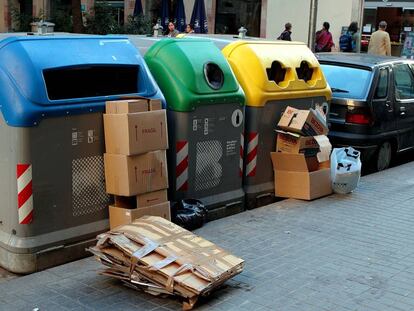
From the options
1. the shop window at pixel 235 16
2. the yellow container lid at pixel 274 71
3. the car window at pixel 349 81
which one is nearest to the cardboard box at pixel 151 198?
the yellow container lid at pixel 274 71

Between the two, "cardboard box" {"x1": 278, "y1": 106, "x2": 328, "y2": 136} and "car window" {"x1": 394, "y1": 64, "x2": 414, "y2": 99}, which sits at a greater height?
"car window" {"x1": 394, "y1": 64, "x2": 414, "y2": 99}

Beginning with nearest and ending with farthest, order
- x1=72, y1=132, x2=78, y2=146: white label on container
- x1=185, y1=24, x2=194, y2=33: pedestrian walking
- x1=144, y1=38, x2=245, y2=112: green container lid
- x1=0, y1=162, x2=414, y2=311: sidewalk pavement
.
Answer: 1. x1=0, y1=162, x2=414, y2=311: sidewalk pavement
2. x1=72, y1=132, x2=78, y2=146: white label on container
3. x1=144, y1=38, x2=245, y2=112: green container lid
4. x1=185, y1=24, x2=194, y2=33: pedestrian walking

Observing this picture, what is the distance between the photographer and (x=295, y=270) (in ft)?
16.1

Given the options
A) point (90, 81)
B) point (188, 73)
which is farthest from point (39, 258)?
point (188, 73)

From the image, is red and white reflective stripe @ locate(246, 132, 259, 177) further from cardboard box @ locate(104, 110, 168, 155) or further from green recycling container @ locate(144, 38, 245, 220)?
cardboard box @ locate(104, 110, 168, 155)

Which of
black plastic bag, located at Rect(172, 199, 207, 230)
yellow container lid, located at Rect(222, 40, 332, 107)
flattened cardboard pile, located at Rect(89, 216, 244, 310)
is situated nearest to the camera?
flattened cardboard pile, located at Rect(89, 216, 244, 310)

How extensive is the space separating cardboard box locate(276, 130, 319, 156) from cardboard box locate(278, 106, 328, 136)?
55 mm

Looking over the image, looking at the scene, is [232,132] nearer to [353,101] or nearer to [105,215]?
[105,215]

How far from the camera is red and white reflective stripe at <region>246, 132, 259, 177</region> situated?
6.62 meters

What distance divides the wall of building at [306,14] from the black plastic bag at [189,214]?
16130 mm

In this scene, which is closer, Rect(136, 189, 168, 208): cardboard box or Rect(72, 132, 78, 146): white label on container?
Rect(72, 132, 78, 146): white label on container

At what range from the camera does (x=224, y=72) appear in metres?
6.19

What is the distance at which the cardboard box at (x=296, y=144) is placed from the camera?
6.69m

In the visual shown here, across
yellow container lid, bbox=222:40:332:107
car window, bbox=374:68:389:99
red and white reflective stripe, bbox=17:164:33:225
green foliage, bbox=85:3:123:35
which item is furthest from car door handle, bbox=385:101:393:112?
green foliage, bbox=85:3:123:35
